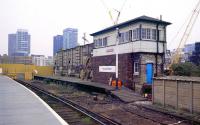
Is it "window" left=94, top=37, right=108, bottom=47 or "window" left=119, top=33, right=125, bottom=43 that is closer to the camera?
"window" left=119, top=33, right=125, bottom=43

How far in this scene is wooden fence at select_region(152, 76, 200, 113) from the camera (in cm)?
1354

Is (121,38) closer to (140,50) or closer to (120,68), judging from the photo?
(120,68)

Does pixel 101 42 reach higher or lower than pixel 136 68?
higher

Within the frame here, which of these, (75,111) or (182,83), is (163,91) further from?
(75,111)

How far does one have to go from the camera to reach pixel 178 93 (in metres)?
14.9

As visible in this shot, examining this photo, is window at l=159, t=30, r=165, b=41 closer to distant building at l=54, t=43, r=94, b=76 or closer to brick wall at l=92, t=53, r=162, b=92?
brick wall at l=92, t=53, r=162, b=92

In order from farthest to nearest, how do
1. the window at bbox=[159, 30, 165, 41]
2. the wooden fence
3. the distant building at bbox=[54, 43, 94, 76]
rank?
1. the distant building at bbox=[54, 43, 94, 76]
2. the window at bbox=[159, 30, 165, 41]
3. the wooden fence

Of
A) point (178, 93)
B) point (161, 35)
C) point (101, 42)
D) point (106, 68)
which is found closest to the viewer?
point (178, 93)

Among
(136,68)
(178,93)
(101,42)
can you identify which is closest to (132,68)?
(136,68)

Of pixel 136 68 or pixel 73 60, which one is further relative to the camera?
pixel 73 60

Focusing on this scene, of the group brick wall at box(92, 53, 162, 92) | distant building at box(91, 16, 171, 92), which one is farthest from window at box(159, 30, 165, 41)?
brick wall at box(92, 53, 162, 92)

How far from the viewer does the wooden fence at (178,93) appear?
533 inches

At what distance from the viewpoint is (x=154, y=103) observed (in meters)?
17.2

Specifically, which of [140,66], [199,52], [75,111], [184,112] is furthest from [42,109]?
[199,52]
